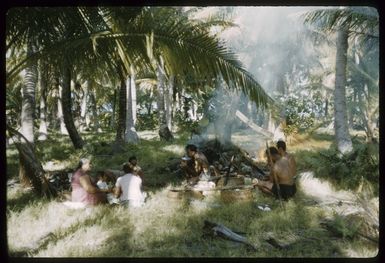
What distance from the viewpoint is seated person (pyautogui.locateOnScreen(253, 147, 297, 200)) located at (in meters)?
6.02

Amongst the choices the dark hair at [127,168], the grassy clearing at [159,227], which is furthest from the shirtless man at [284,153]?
the dark hair at [127,168]

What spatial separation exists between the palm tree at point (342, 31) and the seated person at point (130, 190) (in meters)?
3.11

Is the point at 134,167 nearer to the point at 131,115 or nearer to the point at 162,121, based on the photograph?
the point at 162,121

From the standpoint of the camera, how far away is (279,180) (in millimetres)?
6145

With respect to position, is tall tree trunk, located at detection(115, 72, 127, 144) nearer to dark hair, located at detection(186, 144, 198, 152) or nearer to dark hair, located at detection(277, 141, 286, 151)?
dark hair, located at detection(186, 144, 198, 152)

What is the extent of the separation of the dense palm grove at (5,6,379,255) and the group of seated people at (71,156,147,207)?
295mm

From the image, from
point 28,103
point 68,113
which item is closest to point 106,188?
point 68,113

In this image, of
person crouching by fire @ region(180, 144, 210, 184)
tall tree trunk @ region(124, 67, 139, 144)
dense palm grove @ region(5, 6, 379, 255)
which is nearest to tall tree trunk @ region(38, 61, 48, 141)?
dense palm grove @ region(5, 6, 379, 255)

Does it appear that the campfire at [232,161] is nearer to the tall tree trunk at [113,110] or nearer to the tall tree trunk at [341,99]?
the tall tree trunk at [341,99]

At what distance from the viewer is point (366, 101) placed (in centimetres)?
507

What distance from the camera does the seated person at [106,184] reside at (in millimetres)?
5633
